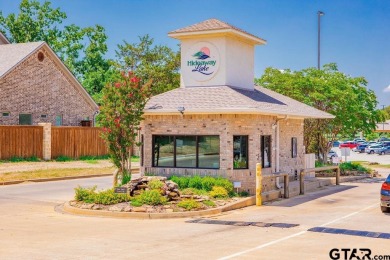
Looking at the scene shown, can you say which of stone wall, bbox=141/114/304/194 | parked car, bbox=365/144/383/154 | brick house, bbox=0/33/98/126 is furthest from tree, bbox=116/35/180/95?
parked car, bbox=365/144/383/154

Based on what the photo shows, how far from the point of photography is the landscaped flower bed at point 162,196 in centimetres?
1812

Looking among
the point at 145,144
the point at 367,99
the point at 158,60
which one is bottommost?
the point at 145,144

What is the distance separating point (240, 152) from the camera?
72.4ft

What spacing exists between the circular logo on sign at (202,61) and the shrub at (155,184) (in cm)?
689

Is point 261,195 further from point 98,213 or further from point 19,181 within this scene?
point 19,181

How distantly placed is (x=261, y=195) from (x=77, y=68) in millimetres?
50446

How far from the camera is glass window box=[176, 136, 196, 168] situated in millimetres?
22328

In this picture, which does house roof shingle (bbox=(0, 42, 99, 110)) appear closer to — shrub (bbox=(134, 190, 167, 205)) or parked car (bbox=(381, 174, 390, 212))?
shrub (bbox=(134, 190, 167, 205))

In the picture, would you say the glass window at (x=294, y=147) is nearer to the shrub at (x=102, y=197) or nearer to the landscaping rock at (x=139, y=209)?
the shrub at (x=102, y=197)

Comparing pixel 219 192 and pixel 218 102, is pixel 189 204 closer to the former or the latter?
pixel 219 192

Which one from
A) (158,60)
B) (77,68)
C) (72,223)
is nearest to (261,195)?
(72,223)

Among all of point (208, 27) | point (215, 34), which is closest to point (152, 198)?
point (215, 34)

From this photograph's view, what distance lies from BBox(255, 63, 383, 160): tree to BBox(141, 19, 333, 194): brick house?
7.16m

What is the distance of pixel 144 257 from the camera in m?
11.3
